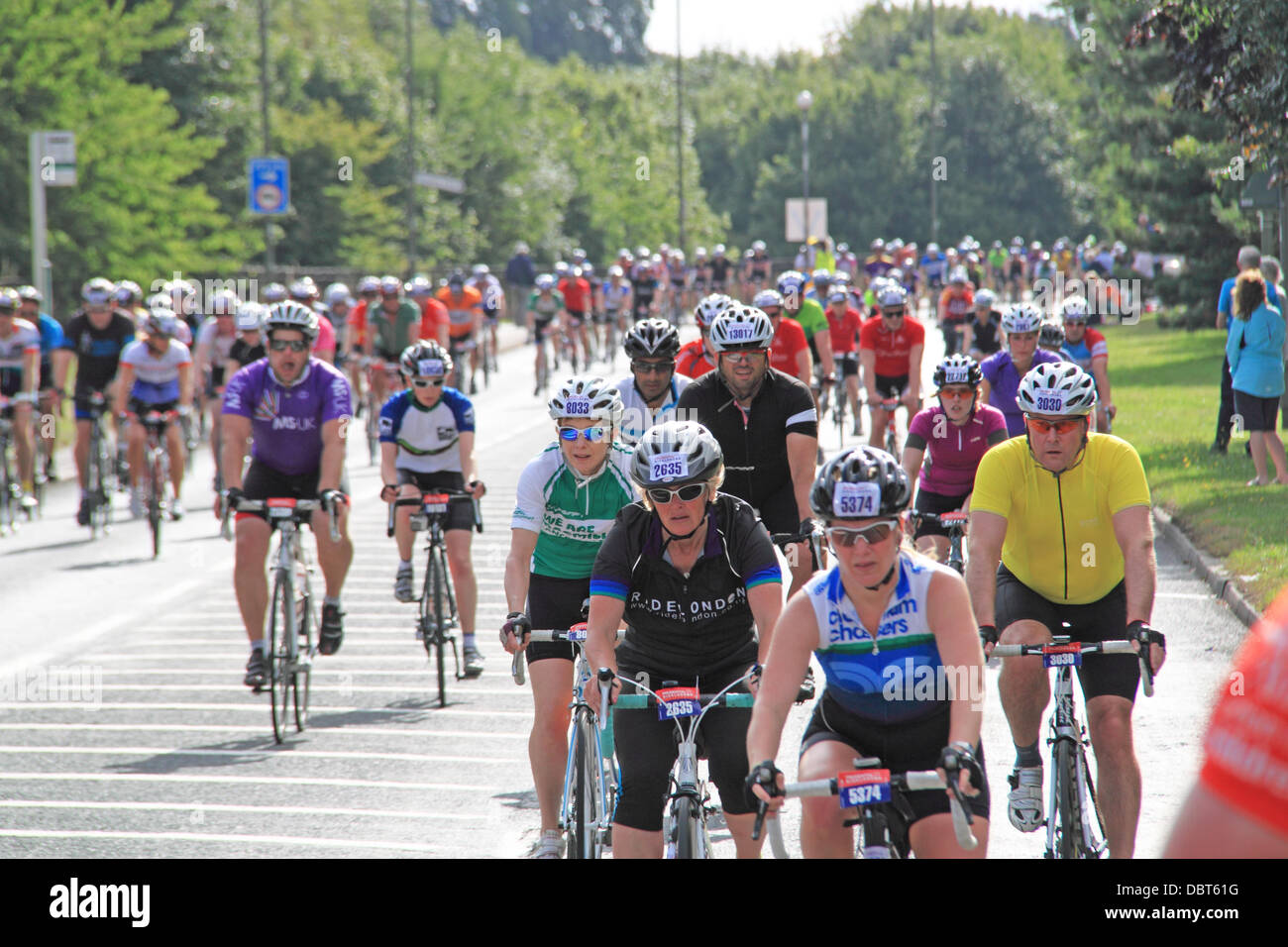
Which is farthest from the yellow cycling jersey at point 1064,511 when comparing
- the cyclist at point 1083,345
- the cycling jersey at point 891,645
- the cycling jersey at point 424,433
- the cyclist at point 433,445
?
the cyclist at point 1083,345

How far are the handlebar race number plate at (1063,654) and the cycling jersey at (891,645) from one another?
127cm

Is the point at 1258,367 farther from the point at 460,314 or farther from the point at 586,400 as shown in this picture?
the point at 460,314

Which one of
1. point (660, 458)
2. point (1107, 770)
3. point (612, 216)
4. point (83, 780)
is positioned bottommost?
point (83, 780)

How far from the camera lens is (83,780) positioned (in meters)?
8.57

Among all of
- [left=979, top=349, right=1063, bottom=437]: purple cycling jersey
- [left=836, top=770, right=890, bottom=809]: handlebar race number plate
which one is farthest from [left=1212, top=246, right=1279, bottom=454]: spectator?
[left=836, top=770, right=890, bottom=809]: handlebar race number plate

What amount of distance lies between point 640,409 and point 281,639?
2.30 m

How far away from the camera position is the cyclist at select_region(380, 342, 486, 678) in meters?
10.6

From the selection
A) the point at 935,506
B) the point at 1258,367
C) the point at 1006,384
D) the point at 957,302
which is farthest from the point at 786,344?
the point at 957,302

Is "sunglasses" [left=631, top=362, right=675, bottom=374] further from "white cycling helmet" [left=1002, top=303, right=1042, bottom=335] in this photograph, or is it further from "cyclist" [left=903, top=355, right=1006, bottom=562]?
"white cycling helmet" [left=1002, top=303, right=1042, bottom=335]

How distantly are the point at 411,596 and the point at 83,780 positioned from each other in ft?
9.84

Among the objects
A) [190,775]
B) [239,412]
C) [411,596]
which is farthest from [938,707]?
[411,596]

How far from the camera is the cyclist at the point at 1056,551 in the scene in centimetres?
634

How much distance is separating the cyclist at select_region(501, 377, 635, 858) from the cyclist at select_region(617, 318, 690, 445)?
5.11 feet

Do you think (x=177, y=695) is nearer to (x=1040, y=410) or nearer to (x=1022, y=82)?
(x=1040, y=410)
